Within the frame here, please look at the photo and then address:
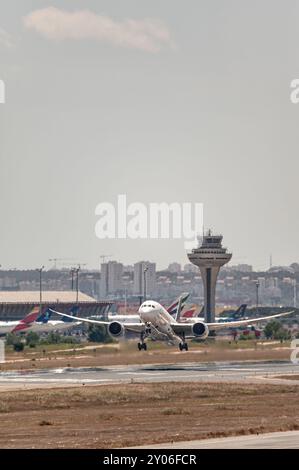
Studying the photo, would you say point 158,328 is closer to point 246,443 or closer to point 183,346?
point 183,346

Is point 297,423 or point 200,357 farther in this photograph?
point 200,357

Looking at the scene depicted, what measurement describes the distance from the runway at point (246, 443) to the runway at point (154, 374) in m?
45.5

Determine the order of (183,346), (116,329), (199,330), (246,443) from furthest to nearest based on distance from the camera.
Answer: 1. (183,346)
2. (199,330)
3. (116,329)
4. (246,443)

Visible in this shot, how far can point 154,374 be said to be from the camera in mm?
129500

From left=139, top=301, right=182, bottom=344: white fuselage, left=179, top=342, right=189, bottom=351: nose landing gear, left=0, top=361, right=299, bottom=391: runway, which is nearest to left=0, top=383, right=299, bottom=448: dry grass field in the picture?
left=0, top=361, right=299, bottom=391: runway

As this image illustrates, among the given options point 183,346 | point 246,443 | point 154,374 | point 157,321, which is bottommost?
point 246,443

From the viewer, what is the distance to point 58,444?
66.2 metres

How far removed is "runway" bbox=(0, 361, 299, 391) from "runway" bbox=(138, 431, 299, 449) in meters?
45.5

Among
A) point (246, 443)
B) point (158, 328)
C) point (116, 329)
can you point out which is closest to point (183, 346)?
point (158, 328)

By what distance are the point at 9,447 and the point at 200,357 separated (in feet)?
305

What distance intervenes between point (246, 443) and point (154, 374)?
212 ft

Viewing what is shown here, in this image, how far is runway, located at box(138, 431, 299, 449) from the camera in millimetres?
63125
